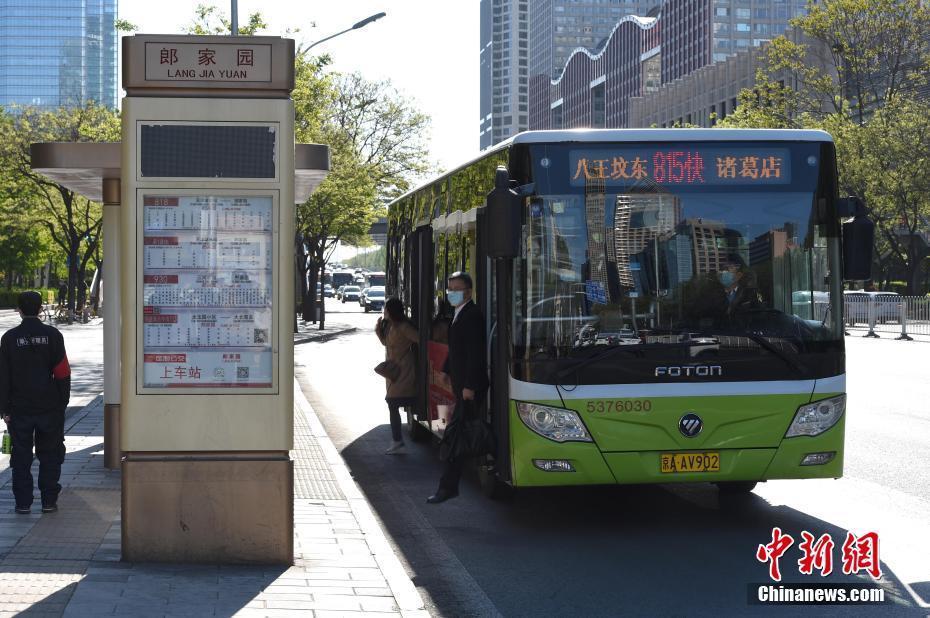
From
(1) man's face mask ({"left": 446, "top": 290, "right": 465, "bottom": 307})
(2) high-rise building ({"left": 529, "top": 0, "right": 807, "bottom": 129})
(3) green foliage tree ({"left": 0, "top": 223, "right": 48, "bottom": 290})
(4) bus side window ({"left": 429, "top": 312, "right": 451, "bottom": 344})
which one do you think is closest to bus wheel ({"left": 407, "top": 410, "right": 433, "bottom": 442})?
(4) bus side window ({"left": 429, "top": 312, "right": 451, "bottom": 344})

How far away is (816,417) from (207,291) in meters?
4.22

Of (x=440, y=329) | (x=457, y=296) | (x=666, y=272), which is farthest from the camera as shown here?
(x=440, y=329)

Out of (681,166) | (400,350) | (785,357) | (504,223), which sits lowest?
(400,350)

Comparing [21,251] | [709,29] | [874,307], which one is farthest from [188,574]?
[709,29]

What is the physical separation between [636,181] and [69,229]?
170 ft

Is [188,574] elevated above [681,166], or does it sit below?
below

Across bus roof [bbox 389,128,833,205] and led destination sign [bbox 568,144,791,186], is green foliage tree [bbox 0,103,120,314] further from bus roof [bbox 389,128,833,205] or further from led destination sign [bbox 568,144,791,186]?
led destination sign [bbox 568,144,791,186]

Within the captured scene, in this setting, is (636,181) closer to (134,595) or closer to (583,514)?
(583,514)

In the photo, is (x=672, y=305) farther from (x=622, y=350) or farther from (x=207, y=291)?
(x=207, y=291)

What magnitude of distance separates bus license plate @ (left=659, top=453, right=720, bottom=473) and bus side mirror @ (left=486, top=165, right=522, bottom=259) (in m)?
1.70

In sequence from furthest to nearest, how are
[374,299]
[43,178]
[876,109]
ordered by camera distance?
[374,299], [876,109], [43,178]

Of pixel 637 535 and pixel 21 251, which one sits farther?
pixel 21 251

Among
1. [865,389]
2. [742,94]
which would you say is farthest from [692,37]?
→ [865,389]

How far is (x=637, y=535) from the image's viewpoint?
8.87 meters
